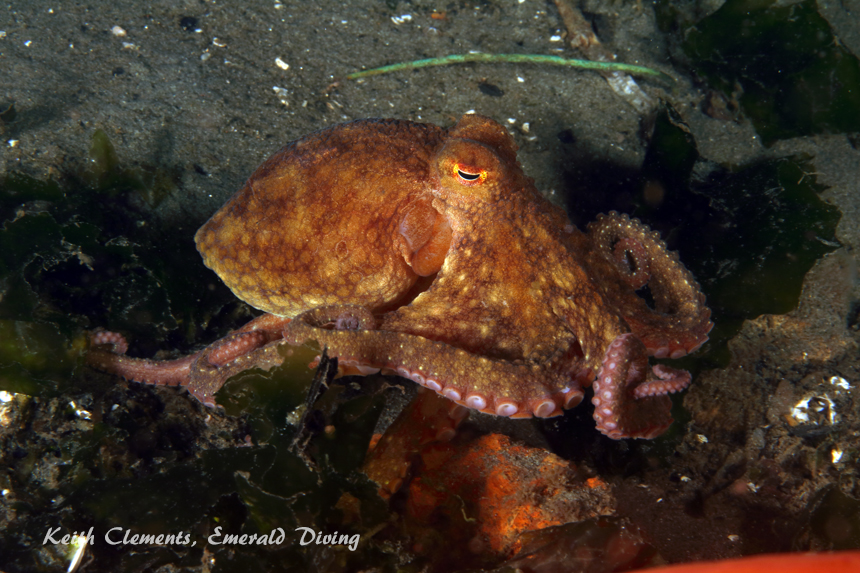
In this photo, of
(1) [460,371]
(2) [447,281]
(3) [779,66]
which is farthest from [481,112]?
(3) [779,66]

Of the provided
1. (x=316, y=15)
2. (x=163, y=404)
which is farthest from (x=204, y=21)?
(x=163, y=404)

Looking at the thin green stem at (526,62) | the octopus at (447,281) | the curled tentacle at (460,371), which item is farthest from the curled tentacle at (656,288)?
the thin green stem at (526,62)

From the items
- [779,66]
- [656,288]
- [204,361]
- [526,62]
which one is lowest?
[204,361]

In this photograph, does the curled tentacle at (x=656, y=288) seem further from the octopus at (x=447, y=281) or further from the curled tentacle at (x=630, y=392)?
the curled tentacle at (x=630, y=392)

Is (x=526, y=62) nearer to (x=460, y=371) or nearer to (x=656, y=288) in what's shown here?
(x=656, y=288)

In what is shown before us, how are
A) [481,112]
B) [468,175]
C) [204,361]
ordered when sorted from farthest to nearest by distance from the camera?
[481,112], [204,361], [468,175]

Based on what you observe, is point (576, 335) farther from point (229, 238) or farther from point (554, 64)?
point (554, 64)

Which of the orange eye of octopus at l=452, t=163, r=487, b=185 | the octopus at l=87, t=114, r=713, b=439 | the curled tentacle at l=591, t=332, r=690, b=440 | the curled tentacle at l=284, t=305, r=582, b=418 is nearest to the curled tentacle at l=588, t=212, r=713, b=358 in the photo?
the octopus at l=87, t=114, r=713, b=439

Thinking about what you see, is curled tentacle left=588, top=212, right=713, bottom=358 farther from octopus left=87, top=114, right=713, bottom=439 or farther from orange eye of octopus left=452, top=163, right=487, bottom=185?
orange eye of octopus left=452, top=163, right=487, bottom=185

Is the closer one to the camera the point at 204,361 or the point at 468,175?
the point at 468,175
